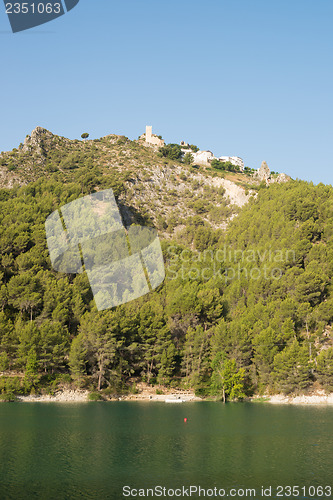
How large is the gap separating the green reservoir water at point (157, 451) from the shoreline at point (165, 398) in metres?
10.1

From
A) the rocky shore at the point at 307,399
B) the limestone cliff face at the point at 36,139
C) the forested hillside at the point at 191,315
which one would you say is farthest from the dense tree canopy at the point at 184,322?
the limestone cliff face at the point at 36,139

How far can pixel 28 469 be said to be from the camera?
3058cm

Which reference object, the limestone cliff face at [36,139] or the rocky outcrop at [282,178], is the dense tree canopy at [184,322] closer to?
the rocky outcrop at [282,178]

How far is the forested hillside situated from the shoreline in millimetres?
1246

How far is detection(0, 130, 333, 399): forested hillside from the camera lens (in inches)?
2830

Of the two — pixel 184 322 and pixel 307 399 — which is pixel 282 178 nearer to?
pixel 184 322

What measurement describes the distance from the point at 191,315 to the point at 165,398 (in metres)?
16.0

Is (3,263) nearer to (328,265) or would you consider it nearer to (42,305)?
(42,305)

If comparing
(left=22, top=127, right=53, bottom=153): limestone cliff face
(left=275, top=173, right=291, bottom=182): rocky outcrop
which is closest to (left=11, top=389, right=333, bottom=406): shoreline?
(left=275, top=173, right=291, bottom=182): rocky outcrop

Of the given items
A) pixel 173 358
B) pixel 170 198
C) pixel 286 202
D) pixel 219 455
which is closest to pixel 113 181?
pixel 170 198

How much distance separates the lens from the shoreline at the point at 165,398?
6871cm

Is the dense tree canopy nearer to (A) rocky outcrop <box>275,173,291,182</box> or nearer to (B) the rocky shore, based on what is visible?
(B) the rocky shore

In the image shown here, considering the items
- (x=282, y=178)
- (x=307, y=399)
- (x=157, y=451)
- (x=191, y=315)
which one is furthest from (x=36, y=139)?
(x=157, y=451)

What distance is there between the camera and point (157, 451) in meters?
36.8
